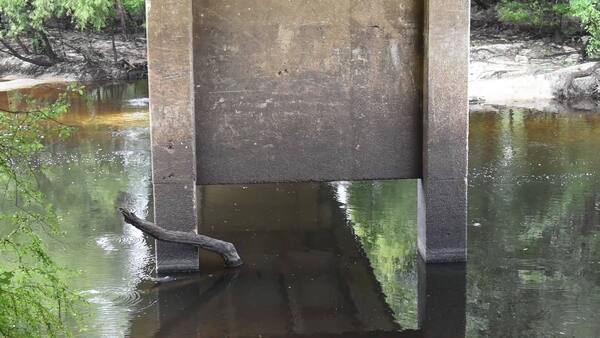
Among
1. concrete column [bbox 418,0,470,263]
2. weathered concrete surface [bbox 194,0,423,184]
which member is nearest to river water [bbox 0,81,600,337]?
concrete column [bbox 418,0,470,263]

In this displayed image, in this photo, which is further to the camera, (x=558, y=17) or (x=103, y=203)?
(x=558, y=17)

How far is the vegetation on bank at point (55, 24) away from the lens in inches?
1425

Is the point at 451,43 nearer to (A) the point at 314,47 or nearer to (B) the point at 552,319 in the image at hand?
(A) the point at 314,47

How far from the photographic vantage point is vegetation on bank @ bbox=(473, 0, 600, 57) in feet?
101

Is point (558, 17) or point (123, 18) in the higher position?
point (123, 18)

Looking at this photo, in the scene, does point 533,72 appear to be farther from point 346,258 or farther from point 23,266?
point 23,266

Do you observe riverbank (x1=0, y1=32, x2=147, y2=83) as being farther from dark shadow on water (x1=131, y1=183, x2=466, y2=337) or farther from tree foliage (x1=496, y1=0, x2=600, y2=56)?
dark shadow on water (x1=131, y1=183, x2=466, y2=337)

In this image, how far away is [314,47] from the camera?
38.7 ft

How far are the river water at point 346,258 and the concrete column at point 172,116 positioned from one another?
0.83 metres

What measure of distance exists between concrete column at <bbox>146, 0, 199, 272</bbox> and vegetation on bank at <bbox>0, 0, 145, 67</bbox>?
82.0ft

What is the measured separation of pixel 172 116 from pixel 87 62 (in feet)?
96.8

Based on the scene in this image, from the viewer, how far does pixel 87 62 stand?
39.7 m

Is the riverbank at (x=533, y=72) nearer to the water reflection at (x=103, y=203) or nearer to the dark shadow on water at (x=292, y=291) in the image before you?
the water reflection at (x=103, y=203)

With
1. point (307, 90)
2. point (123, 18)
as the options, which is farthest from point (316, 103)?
point (123, 18)
